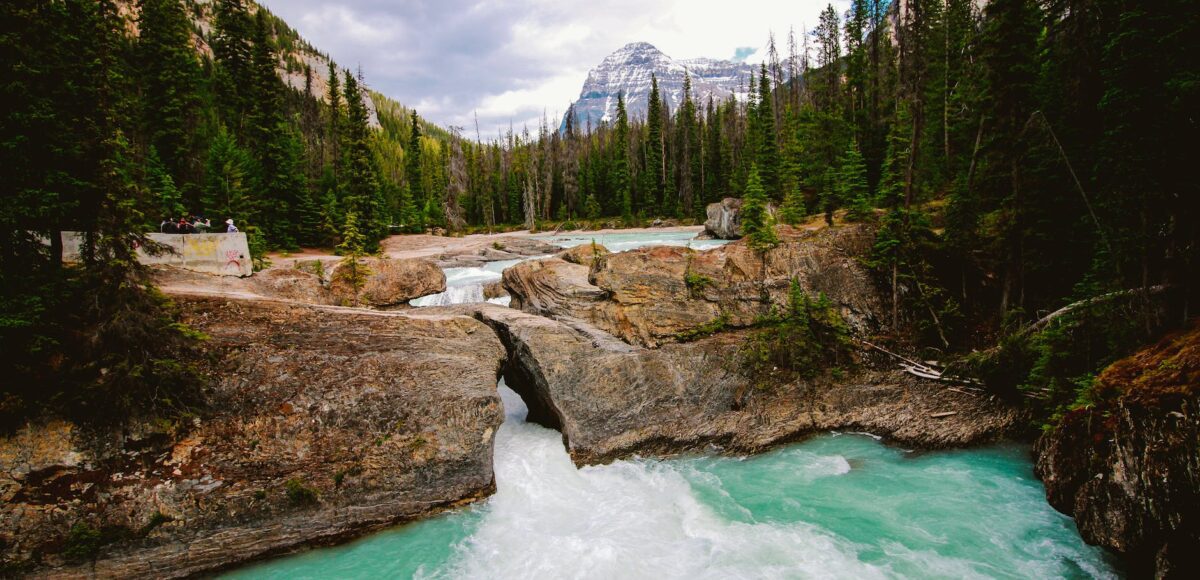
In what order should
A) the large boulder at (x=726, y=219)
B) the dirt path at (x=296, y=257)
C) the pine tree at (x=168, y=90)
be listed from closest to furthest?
the dirt path at (x=296, y=257) → the pine tree at (x=168, y=90) → the large boulder at (x=726, y=219)

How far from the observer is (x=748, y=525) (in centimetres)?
934

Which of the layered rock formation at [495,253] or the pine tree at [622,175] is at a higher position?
the pine tree at [622,175]

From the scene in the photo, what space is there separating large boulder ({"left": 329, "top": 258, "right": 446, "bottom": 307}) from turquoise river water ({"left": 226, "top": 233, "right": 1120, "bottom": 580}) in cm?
892

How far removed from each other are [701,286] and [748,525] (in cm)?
731

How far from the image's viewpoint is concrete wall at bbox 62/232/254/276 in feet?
50.9

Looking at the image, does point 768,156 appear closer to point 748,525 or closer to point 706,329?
point 706,329

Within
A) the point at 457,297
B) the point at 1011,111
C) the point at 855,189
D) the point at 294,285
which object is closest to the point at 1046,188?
the point at 1011,111

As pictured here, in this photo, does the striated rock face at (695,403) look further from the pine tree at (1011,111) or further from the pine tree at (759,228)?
the pine tree at (759,228)

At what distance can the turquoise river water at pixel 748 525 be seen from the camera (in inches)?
325

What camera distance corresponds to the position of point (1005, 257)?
13.7 metres

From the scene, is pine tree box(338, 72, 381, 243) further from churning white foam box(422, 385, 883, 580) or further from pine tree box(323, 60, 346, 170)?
churning white foam box(422, 385, 883, 580)

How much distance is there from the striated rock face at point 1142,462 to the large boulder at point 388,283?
18.1 meters

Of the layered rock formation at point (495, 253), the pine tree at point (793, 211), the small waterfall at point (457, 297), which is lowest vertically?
the small waterfall at point (457, 297)

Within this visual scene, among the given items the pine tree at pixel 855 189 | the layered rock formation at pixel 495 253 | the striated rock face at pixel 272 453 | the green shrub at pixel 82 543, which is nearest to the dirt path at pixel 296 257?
the layered rock formation at pixel 495 253
